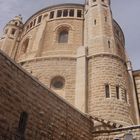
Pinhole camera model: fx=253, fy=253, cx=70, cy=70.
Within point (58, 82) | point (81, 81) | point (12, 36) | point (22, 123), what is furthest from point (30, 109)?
point (12, 36)

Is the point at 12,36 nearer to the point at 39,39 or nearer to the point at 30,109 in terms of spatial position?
the point at 39,39

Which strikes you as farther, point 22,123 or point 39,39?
point 39,39

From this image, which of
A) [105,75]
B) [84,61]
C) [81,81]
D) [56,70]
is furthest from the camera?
[56,70]

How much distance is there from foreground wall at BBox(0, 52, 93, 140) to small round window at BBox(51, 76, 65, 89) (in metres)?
6.40

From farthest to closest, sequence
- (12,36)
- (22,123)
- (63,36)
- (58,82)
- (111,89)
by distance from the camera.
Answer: (12,36) → (63,36) → (58,82) → (111,89) → (22,123)

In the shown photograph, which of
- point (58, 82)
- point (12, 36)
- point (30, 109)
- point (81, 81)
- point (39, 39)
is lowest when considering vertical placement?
point (30, 109)

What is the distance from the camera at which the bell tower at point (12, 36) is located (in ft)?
79.1

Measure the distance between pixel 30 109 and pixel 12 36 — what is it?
17.5 meters

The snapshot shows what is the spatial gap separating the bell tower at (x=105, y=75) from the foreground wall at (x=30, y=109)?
3866mm

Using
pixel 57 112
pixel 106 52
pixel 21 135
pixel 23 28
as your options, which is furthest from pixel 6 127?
pixel 23 28

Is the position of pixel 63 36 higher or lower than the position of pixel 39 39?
higher

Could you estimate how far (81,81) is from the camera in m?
16.4

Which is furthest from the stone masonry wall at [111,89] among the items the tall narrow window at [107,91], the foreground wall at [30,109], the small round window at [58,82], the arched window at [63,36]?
the arched window at [63,36]

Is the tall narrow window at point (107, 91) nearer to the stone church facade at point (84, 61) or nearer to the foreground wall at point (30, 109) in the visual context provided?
the stone church facade at point (84, 61)
